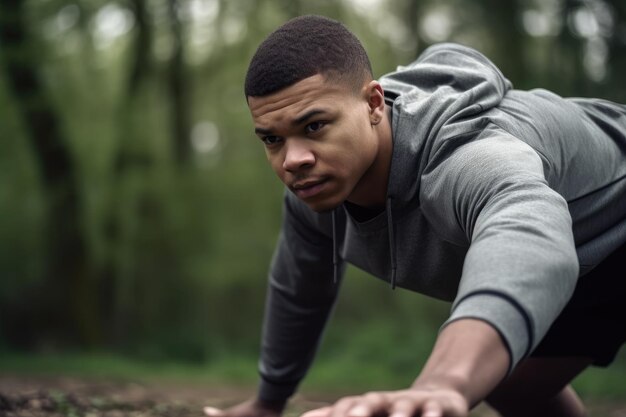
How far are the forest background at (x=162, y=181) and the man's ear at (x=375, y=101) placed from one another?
790cm

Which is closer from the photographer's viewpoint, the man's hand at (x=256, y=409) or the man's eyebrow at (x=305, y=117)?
the man's eyebrow at (x=305, y=117)

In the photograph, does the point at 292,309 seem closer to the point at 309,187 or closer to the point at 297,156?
the point at 309,187

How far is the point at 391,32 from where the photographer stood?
39.6 feet

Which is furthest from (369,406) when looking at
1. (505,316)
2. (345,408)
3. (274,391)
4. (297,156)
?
(274,391)

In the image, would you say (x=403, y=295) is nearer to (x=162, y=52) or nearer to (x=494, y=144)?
(x=162, y=52)

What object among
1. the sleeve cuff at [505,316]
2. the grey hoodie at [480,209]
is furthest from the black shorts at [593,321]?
the sleeve cuff at [505,316]

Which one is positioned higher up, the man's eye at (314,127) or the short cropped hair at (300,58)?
the short cropped hair at (300,58)

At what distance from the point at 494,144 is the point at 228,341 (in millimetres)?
11784

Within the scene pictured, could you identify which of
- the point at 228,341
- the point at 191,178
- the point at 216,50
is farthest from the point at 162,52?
the point at 228,341

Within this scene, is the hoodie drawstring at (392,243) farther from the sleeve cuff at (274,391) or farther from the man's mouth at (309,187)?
the sleeve cuff at (274,391)

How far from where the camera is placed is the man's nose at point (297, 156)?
2160 millimetres

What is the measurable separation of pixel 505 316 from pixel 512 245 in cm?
18

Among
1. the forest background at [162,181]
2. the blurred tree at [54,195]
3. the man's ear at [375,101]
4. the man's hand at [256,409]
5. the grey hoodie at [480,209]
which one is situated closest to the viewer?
the grey hoodie at [480,209]

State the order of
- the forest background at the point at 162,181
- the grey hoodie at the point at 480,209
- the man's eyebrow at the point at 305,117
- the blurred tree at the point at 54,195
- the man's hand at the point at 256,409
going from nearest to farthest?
1. the grey hoodie at the point at 480,209
2. the man's eyebrow at the point at 305,117
3. the man's hand at the point at 256,409
4. the blurred tree at the point at 54,195
5. the forest background at the point at 162,181
